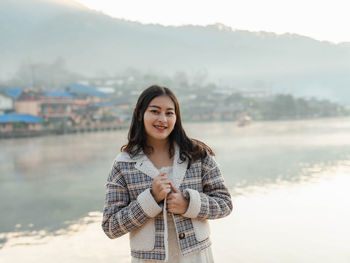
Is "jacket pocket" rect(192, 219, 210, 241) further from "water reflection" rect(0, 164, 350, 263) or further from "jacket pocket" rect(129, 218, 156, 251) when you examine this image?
"water reflection" rect(0, 164, 350, 263)

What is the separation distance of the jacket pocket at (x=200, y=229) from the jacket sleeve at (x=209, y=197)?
0.02 m

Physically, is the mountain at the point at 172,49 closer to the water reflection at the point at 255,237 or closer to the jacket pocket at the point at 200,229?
the water reflection at the point at 255,237

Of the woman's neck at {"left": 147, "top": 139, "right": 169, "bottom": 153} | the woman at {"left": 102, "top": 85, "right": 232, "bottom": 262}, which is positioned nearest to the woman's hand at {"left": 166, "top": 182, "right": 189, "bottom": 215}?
the woman at {"left": 102, "top": 85, "right": 232, "bottom": 262}

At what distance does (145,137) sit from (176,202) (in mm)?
160

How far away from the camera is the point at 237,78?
61.3 metres

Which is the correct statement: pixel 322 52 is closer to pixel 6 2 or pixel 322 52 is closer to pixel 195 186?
pixel 6 2

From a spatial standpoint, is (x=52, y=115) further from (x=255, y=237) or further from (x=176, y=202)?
(x=176, y=202)

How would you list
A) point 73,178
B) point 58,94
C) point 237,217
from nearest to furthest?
point 237,217 < point 73,178 < point 58,94

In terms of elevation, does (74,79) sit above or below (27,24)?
below

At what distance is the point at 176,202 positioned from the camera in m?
0.75

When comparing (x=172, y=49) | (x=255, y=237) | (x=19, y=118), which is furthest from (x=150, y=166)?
(x=172, y=49)

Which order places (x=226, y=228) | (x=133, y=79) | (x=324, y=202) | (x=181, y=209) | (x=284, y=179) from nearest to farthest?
(x=181, y=209) → (x=226, y=228) → (x=324, y=202) → (x=284, y=179) → (x=133, y=79)

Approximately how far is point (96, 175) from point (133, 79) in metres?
27.4

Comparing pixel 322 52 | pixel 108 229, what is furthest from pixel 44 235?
pixel 322 52
